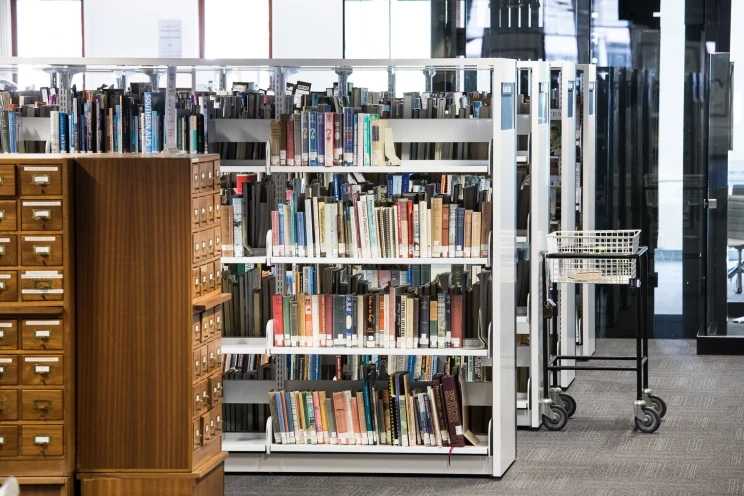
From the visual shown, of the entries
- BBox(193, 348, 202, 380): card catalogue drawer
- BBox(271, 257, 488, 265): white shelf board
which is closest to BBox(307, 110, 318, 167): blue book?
BBox(271, 257, 488, 265): white shelf board

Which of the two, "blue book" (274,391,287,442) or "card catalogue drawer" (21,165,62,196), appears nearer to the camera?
"card catalogue drawer" (21,165,62,196)

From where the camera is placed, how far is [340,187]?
667 cm

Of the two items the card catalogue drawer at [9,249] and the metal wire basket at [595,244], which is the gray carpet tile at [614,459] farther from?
the card catalogue drawer at [9,249]

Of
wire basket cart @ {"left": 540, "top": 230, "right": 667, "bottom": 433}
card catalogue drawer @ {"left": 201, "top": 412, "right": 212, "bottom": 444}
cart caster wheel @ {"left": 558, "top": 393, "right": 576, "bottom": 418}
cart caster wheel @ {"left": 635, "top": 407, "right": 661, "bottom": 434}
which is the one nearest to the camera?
card catalogue drawer @ {"left": 201, "top": 412, "right": 212, "bottom": 444}

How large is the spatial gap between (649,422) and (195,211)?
319cm

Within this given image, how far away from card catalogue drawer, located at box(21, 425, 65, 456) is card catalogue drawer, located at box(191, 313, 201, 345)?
563mm

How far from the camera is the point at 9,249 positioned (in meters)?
4.11

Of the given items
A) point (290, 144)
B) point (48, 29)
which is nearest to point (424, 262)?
point (290, 144)

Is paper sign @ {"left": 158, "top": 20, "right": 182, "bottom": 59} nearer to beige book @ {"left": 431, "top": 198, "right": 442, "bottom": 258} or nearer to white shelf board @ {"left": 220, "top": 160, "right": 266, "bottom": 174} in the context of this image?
white shelf board @ {"left": 220, "top": 160, "right": 266, "bottom": 174}

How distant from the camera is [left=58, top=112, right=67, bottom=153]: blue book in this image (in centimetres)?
555

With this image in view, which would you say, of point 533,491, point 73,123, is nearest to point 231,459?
point 533,491

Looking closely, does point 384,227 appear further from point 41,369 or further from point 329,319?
point 41,369

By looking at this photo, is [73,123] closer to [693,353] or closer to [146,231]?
[146,231]

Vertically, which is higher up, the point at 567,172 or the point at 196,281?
the point at 567,172
